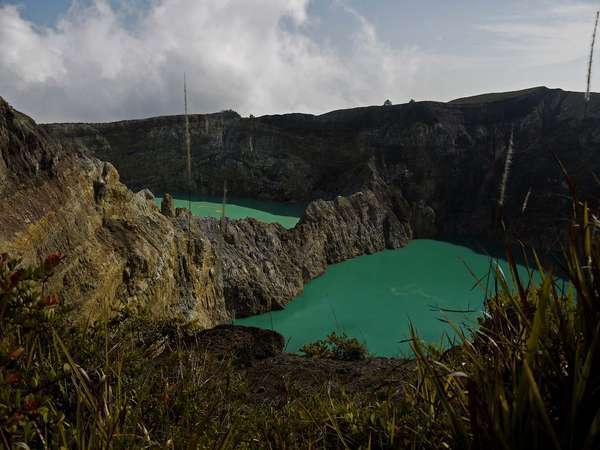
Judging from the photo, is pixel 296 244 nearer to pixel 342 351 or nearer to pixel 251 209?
pixel 251 209

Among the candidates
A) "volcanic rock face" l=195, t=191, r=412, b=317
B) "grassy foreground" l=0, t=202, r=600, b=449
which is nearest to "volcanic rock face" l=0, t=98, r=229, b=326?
"volcanic rock face" l=195, t=191, r=412, b=317

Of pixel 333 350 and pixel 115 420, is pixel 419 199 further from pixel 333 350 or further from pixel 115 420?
pixel 115 420

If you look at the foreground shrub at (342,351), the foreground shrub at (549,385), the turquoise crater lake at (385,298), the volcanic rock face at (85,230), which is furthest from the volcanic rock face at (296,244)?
the foreground shrub at (549,385)

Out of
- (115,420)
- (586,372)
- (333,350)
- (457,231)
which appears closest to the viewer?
(586,372)

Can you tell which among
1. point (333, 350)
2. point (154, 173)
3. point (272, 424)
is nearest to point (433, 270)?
point (333, 350)

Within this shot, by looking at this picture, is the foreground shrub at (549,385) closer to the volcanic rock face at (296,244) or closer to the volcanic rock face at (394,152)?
the volcanic rock face at (296,244)

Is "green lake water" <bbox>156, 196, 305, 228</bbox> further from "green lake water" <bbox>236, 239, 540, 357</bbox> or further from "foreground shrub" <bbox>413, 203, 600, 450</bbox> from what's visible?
→ "foreground shrub" <bbox>413, 203, 600, 450</bbox>
